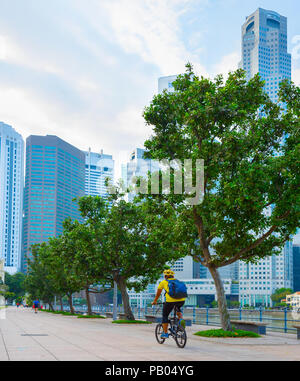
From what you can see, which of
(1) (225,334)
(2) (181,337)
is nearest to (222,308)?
(1) (225,334)

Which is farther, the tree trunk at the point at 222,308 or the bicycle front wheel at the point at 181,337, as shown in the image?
the tree trunk at the point at 222,308

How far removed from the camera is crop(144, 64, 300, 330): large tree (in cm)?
1611

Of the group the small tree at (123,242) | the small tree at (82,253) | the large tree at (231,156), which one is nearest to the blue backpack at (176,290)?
the large tree at (231,156)

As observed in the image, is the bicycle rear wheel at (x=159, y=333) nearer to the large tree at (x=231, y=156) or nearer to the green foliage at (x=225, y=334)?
the green foliage at (x=225, y=334)

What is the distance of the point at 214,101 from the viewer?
17094 mm

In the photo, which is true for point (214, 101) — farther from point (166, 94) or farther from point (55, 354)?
point (55, 354)

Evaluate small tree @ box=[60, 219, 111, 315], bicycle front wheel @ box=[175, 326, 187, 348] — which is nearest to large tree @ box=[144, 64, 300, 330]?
bicycle front wheel @ box=[175, 326, 187, 348]

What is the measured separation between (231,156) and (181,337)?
6.66 meters

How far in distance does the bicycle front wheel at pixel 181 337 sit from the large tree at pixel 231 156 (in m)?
4.88

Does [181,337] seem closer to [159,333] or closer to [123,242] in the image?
[159,333]

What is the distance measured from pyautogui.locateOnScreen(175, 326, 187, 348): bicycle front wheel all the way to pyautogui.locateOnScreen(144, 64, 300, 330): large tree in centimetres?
488

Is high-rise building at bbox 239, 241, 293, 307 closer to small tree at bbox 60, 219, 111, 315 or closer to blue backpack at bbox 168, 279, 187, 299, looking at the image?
small tree at bbox 60, 219, 111, 315

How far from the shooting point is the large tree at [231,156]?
634 inches

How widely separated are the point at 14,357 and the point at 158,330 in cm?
491
